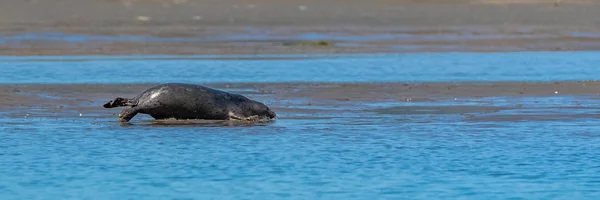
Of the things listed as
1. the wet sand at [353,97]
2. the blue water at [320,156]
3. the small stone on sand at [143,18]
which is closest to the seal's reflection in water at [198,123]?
the blue water at [320,156]

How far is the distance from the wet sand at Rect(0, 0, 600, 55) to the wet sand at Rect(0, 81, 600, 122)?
25.1ft

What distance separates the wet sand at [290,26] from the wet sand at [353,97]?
7644 mm

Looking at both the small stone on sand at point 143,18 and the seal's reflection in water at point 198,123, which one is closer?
the seal's reflection in water at point 198,123

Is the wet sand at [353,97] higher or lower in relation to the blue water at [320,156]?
higher

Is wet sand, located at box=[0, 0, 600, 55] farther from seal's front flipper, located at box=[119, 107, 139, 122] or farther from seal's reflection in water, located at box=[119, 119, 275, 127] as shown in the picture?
seal's front flipper, located at box=[119, 107, 139, 122]

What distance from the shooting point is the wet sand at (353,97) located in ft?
41.2

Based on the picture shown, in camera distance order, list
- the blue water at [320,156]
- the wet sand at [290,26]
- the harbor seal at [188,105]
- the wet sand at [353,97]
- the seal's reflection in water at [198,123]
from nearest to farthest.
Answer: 1. the blue water at [320,156]
2. the seal's reflection in water at [198,123]
3. the harbor seal at [188,105]
4. the wet sand at [353,97]
5. the wet sand at [290,26]

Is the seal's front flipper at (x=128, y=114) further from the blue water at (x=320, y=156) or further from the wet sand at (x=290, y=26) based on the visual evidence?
the wet sand at (x=290, y=26)

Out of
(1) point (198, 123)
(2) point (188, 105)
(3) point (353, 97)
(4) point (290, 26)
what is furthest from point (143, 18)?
(1) point (198, 123)

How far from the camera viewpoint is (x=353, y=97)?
14.2 metres

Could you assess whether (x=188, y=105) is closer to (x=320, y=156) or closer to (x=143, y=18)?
(x=320, y=156)

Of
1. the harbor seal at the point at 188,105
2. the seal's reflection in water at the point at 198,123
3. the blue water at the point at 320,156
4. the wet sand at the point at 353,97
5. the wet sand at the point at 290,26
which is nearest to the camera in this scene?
the blue water at the point at 320,156

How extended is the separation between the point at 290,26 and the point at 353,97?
63.3 ft

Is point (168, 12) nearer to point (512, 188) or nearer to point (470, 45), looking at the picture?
point (470, 45)
